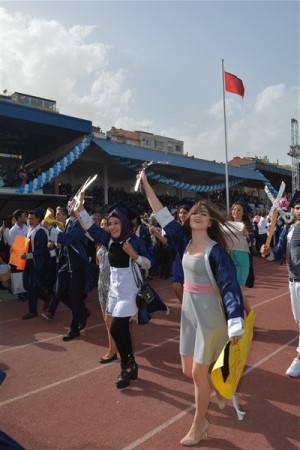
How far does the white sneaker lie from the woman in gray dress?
1.54 metres

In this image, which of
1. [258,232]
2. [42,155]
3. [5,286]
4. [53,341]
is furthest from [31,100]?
[53,341]

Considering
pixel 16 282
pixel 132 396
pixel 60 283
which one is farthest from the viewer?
pixel 16 282

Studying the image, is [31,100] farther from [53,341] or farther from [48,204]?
[53,341]

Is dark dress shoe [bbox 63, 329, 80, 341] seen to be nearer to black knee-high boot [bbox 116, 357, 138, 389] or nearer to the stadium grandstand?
black knee-high boot [bbox 116, 357, 138, 389]

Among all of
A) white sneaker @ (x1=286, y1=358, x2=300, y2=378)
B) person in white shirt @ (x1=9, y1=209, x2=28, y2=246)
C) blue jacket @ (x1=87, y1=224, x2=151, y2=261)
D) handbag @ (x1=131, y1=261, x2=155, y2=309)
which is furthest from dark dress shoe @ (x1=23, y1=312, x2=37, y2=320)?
white sneaker @ (x1=286, y1=358, x2=300, y2=378)

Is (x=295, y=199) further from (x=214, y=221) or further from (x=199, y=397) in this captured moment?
(x=199, y=397)

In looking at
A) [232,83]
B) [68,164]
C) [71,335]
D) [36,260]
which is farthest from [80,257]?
[232,83]

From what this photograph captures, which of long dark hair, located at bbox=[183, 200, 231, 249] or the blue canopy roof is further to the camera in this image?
the blue canopy roof

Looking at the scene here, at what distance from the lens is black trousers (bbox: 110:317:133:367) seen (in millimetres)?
4145

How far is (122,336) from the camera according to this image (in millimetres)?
4176

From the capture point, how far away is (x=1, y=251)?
9.94 m

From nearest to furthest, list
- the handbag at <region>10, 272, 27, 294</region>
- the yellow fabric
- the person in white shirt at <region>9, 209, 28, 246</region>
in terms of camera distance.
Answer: the yellow fabric, the handbag at <region>10, 272, 27, 294</region>, the person in white shirt at <region>9, 209, 28, 246</region>

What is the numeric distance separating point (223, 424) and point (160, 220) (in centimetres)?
179

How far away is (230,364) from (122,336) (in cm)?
169
